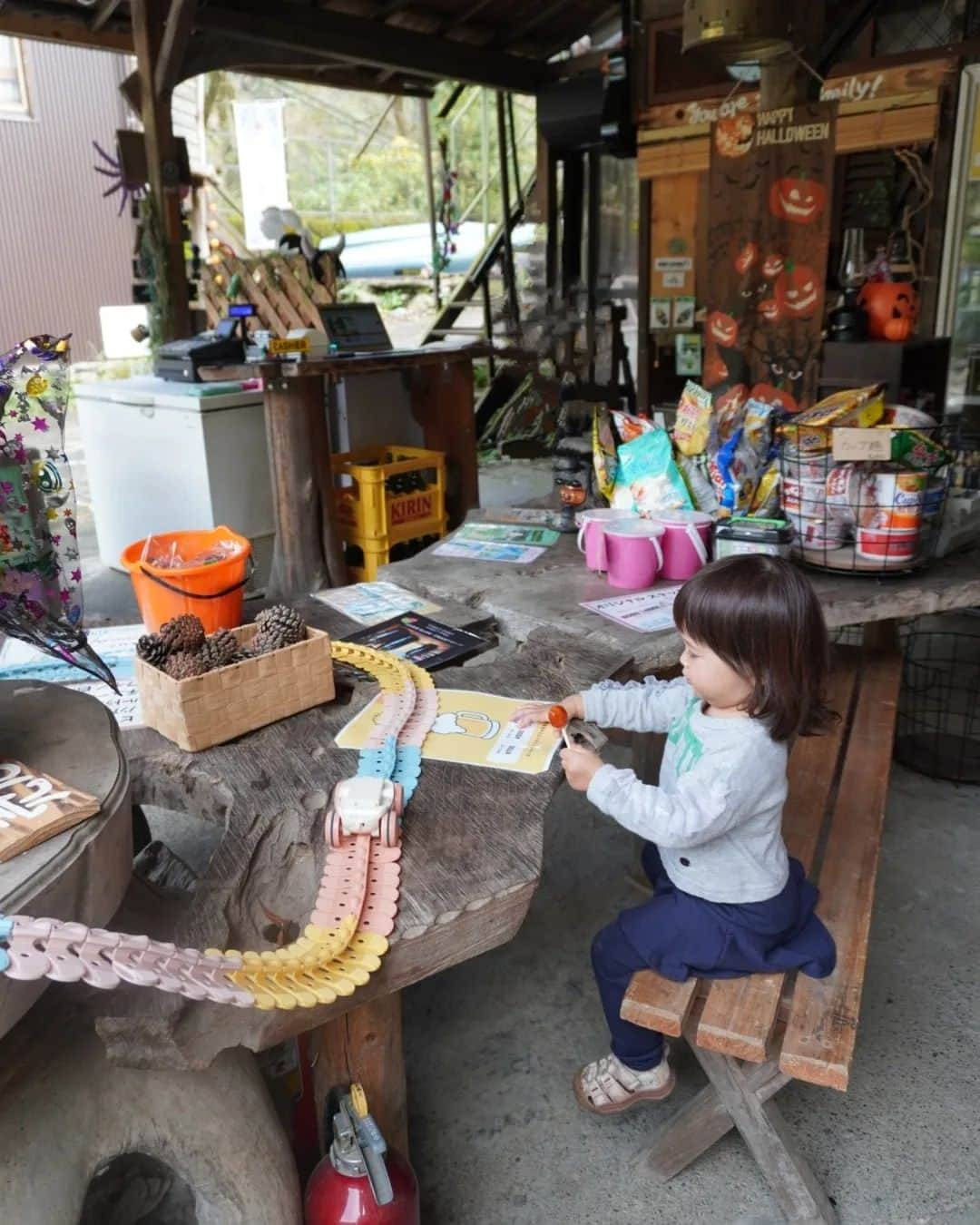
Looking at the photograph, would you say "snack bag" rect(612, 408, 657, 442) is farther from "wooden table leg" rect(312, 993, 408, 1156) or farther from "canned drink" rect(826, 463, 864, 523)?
"wooden table leg" rect(312, 993, 408, 1156)

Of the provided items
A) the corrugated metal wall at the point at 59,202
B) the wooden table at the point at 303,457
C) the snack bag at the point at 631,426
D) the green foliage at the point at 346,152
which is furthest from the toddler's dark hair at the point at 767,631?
the green foliage at the point at 346,152

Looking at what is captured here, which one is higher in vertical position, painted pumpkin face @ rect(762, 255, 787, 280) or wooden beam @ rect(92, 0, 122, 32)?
wooden beam @ rect(92, 0, 122, 32)

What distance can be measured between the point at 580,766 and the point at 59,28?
5797 mm

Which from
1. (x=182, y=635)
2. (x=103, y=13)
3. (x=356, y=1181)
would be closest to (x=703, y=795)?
(x=356, y=1181)

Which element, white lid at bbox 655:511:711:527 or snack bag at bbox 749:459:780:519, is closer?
white lid at bbox 655:511:711:527

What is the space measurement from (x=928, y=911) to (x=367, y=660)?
1.69m

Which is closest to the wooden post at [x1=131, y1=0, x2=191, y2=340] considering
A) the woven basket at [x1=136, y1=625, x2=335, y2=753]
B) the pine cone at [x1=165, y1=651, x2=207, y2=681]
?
the woven basket at [x1=136, y1=625, x2=335, y2=753]

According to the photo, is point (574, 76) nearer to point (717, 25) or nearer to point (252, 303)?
point (252, 303)

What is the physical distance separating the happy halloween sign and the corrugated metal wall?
34.8ft

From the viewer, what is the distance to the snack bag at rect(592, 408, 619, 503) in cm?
255

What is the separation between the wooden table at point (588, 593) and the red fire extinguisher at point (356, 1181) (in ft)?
3.16

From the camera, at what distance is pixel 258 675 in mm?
1682

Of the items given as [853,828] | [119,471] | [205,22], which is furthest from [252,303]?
[853,828]

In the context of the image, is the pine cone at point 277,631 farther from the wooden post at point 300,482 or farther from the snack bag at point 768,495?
the wooden post at point 300,482
